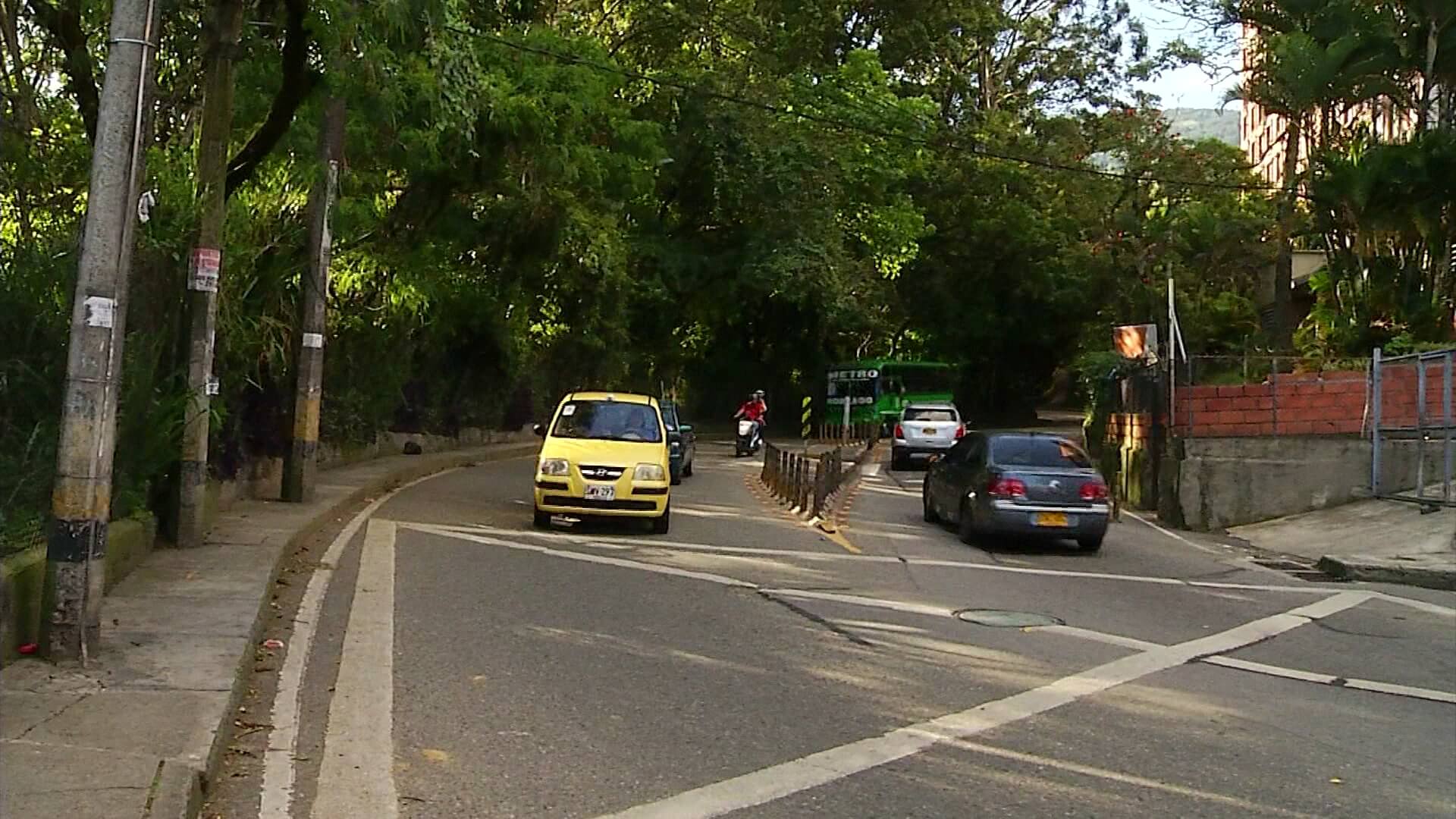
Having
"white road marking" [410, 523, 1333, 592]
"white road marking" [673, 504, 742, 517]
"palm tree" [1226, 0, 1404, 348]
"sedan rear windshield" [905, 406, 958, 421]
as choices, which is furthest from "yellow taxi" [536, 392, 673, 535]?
"palm tree" [1226, 0, 1404, 348]

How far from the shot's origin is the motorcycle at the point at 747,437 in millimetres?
34406

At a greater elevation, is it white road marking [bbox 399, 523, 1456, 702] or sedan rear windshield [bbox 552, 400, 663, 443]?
sedan rear windshield [bbox 552, 400, 663, 443]

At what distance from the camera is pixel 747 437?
113 ft

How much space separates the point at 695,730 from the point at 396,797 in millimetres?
1790

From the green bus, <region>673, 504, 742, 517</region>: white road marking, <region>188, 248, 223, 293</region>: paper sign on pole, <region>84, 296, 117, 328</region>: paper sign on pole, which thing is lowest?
<region>673, 504, 742, 517</region>: white road marking

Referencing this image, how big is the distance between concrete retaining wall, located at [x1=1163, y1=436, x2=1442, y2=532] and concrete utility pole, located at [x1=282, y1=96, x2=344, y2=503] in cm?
1248

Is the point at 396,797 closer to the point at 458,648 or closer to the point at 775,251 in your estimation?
the point at 458,648

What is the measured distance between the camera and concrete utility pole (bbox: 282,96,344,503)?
645 inches

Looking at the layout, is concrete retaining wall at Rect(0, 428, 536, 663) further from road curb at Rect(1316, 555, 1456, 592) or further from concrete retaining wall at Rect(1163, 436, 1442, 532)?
concrete retaining wall at Rect(1163, 436, 1442, 532)

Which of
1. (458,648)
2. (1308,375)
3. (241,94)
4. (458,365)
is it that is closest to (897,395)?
(458,365)

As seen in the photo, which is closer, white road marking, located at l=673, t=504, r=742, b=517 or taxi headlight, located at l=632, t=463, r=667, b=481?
taxi headlight, located at l=632, t=463, r=667, b=481

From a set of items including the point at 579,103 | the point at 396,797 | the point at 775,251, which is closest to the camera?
the point at 396,797

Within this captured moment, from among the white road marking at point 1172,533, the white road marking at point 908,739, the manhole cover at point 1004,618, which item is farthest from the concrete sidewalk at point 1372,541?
the manhole cover at point 1004,618

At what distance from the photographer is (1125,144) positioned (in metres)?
44.4
